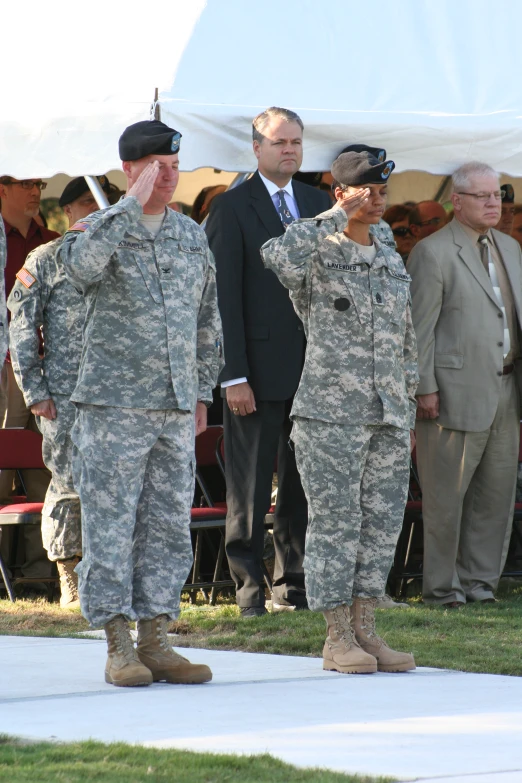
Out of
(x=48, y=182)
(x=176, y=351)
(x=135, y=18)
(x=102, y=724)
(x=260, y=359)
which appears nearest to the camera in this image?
(x=102, y=724)

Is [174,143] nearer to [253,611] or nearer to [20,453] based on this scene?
[253,611]

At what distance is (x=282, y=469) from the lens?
6961 millimetres

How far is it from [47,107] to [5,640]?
2501mm

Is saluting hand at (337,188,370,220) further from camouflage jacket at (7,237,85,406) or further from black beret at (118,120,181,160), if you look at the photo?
camouflage jacket at (7,237,85,406)

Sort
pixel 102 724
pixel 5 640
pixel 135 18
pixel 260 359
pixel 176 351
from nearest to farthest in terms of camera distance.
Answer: pixel 102 724 < pixel 176 351 < pixel 5 640 < pixel 260 359 < pixel 135 18

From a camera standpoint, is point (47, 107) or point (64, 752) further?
point (47, 107)

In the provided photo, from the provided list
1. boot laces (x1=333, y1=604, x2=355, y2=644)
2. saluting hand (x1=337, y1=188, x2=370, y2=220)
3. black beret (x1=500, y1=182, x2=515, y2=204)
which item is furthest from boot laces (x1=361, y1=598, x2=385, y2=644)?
black beret (x1=500, y1=182, x2=515, y2=204)

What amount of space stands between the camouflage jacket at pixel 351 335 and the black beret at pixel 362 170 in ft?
0.76

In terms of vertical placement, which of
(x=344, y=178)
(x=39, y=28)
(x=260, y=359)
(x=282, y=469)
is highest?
(x=39, y=28)

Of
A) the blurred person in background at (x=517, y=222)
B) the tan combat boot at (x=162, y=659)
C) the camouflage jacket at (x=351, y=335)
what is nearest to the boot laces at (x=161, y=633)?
the tan combat boot at (x=162, y=659)

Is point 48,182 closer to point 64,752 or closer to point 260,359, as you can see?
point 260,359

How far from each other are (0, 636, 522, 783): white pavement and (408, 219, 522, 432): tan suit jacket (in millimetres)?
2185

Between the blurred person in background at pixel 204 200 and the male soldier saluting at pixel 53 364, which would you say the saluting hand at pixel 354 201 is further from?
the blurred person in background at pixel 204 200

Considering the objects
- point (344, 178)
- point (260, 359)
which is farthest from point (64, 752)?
point (260, 359)
